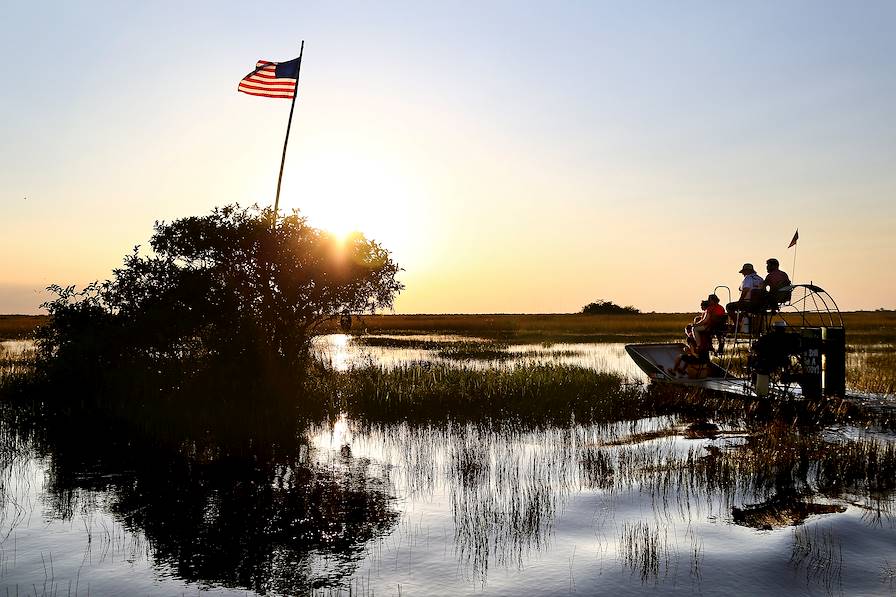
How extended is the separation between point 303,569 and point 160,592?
1262 millimetres

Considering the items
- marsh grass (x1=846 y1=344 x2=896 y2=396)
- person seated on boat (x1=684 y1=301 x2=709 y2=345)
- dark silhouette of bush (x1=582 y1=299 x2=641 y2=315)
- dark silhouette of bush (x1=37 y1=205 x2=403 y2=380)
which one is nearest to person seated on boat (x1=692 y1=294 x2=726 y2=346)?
person seated on boat (x1=684 y1=301 x2=709 y2=345)

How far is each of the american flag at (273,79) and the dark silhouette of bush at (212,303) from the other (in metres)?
4.61

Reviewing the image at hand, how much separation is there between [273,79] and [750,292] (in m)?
15.7

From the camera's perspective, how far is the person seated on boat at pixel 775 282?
1527 cm

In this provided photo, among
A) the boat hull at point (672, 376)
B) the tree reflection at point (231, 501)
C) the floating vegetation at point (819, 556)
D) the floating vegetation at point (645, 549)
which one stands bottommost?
the tree reflection at point (231, 501)

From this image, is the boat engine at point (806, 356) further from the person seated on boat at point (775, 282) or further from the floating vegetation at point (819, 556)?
the floating vegetation at point (819, 556)

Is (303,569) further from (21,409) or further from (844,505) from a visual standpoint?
(21,409)

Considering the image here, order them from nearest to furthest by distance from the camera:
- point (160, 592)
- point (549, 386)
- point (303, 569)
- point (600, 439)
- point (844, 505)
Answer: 1. point (160, 592)
2. point (303, 569)
3. point (844, 505)
4. point (600, 439)
5. point (549, 386)

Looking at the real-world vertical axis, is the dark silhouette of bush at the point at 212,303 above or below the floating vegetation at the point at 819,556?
above

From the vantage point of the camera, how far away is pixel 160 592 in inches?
248

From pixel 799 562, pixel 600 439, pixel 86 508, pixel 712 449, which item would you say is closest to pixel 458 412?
pixel 600 439

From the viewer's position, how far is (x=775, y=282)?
50.4ft

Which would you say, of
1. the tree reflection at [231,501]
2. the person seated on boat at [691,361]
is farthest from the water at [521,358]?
the tree reflection at [231,501]

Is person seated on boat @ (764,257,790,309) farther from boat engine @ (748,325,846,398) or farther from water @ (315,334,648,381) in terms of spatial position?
water @ (315,334,648,381)
